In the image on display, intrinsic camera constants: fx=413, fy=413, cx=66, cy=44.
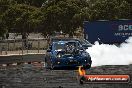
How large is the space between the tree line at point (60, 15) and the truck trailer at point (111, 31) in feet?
30.3

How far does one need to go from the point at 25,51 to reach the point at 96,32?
7.76 meters

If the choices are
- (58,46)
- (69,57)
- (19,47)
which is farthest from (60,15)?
(69,57)

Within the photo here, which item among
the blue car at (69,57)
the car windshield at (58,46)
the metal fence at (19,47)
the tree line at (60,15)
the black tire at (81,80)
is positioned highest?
the black tire at (81,80)

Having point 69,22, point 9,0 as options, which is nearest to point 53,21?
point 69,22

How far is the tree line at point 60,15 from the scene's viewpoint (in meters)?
50.6

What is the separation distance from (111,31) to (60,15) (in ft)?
37.8

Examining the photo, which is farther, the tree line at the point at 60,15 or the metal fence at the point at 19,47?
the tree line at the point at 60,15

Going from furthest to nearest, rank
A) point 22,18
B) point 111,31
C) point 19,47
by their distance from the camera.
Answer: point 22,18 < point 111,31 < point 19,47

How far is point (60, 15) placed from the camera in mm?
50594

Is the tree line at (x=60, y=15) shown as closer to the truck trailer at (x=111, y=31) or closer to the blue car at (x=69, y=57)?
the truck trailer at (x=111, y=31)

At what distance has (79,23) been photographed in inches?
2030

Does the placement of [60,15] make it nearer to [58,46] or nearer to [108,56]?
[108,56]

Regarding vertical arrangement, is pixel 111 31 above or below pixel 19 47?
above

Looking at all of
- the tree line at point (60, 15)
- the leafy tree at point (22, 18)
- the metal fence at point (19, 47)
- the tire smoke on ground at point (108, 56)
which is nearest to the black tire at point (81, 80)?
the tire smoke on ground at point (108, 56)
